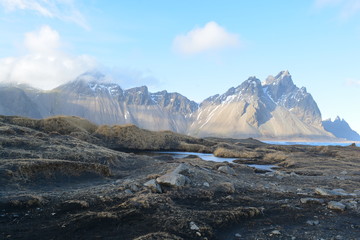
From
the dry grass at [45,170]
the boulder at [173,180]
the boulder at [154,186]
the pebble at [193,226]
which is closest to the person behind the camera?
the pebble at [193,226]

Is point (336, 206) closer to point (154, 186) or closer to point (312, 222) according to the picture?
Answer: point (312, 222)

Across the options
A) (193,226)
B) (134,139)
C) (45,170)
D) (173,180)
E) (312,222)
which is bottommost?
(312,222)

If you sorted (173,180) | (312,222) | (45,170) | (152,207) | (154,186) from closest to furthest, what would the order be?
1. (312,222)
2. (152,207)
3. (154,186)
4. (173,180)
5. (45,170)

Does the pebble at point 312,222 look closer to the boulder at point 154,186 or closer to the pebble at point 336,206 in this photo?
the pebble at point 336,206

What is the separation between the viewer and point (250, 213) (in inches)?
436

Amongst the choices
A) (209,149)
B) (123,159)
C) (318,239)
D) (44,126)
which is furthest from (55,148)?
(209,149)

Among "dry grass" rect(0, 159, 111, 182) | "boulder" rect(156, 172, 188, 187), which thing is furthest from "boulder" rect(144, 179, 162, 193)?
"dry grass" rect(0, 159, 111, 182)

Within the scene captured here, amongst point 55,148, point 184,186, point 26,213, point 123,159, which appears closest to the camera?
point 26,213

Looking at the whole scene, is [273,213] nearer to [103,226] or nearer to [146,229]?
[146,229]

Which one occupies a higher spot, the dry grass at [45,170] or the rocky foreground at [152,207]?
the dry grass at [45,170]

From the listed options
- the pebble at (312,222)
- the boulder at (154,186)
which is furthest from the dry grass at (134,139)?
the pebble at (312,222)

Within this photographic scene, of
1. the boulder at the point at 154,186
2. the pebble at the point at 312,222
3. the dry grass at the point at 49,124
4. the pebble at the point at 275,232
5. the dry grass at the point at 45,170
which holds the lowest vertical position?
the pebble at the point at 312,222

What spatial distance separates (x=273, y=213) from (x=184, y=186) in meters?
5.06

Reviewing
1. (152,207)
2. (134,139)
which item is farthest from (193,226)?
(134,139)
